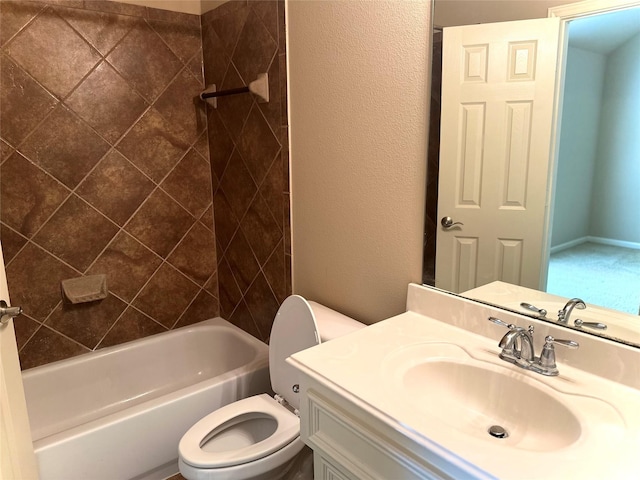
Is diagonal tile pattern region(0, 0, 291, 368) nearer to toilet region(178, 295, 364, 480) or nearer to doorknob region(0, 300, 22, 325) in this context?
toilet region(178, 295, 364, 480)

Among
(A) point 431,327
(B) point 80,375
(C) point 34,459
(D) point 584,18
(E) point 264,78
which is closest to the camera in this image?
(D) point 584,18

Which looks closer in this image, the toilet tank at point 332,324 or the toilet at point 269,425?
the toilet at point 269,425

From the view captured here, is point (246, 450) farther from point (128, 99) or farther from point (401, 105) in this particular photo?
point (128, 99)

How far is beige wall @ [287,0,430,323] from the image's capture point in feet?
4.95

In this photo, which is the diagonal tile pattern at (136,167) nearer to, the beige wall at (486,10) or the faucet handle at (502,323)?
the beige wall at (486,10)

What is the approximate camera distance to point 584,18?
3.73ft

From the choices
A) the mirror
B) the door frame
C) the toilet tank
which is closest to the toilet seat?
the toilet tank

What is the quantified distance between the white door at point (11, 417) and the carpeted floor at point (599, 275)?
58.9 inches

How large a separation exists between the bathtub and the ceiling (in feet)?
5.78

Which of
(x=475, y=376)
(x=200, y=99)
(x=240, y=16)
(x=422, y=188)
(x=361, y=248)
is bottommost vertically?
(x=475, y=376)

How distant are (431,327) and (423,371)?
0.78ft

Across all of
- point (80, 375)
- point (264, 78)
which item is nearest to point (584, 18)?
point (264, 78)

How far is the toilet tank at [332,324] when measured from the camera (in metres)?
1.66

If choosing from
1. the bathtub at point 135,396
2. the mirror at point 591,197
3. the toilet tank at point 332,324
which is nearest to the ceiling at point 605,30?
the mirror at point 591,197
